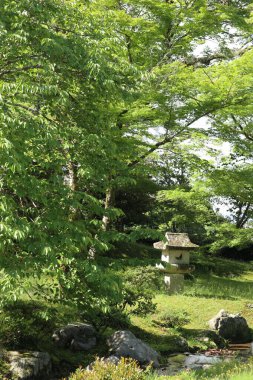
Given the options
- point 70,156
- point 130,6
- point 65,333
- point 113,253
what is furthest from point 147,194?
point 70,156

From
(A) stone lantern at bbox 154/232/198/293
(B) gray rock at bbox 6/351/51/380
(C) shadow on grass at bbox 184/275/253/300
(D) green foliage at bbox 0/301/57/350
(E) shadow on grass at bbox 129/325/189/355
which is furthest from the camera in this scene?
(C) shadow on grass at bbox 184/275/253/300

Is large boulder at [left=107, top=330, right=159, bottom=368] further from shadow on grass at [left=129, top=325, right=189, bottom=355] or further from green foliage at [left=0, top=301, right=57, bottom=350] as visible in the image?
green foliage at [left=0, top=301, right=57, bottom=350]

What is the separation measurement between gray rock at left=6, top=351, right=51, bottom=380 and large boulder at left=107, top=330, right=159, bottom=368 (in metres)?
1.63

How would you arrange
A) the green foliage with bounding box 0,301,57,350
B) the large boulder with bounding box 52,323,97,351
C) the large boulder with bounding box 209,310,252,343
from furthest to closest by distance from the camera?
the large boulder with bounding box 209,310,252,343, the large boulder with bounding box 52,323,97,351, the green foliage with bounding box 0,301,57,350

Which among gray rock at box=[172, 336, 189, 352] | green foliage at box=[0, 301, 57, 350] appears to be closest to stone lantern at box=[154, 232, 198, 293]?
gray rock at box=[172, 336, 189, 352]

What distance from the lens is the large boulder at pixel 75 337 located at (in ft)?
34.2

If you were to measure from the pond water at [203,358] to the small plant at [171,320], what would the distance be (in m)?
1.77

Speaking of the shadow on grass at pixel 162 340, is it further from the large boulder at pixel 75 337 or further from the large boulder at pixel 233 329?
the large boulder at pixel 75 337

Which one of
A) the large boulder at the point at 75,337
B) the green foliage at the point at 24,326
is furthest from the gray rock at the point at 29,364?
the large boulder at the point at 75,337

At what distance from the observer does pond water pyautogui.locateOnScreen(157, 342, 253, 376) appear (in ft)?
33.0

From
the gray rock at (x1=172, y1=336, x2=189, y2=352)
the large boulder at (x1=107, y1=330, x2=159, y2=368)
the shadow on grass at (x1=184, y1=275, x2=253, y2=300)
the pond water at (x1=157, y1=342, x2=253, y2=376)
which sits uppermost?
the shadow on grass at (x1=184, y1=275, x2=253, y2=300)

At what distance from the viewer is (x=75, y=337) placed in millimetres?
10547

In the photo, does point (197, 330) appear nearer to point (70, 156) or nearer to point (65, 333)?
point (65, 333)

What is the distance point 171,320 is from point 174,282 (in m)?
4.51
